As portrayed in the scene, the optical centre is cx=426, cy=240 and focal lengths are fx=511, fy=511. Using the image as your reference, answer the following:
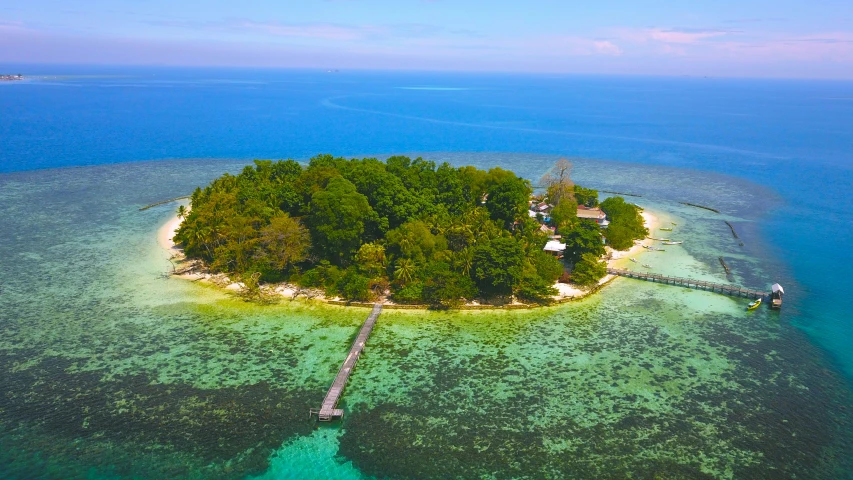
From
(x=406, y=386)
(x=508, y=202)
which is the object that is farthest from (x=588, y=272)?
(x=406, y=386)

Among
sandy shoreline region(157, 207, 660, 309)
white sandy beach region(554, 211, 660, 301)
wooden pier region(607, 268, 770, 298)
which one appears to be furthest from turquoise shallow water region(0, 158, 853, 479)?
white sandy beach region(554, 211, 660, 301)

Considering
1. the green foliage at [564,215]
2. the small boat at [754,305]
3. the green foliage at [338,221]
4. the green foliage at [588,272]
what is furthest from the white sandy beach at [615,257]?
the green foliage at [338,221]

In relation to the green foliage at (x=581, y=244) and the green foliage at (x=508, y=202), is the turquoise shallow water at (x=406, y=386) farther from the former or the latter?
the green foliage at (x=508, y=202)

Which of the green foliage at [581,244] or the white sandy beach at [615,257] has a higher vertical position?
the green foliage at [581,244]

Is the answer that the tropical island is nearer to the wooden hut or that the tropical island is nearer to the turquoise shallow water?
the turquoise shallow water

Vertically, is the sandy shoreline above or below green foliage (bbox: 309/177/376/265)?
below
